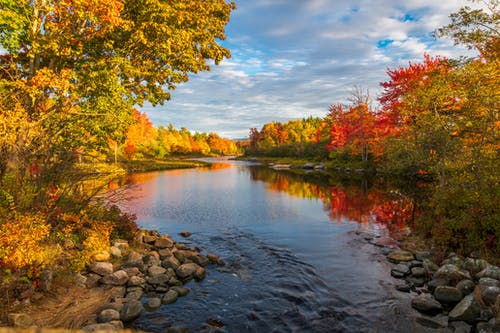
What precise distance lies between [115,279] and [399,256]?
1199cm

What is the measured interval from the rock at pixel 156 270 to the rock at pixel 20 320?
14.0ft

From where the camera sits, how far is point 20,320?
7414mm

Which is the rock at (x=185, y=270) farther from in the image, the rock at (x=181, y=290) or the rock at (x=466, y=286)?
the rock at (x=466, y=286)

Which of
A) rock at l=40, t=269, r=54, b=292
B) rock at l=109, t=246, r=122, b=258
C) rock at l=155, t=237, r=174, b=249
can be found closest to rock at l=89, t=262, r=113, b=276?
rock at l=109, t=246, r=122, b=258

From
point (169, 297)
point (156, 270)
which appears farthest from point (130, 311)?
point (156, 270)

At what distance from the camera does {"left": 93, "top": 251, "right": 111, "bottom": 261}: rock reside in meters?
11.8

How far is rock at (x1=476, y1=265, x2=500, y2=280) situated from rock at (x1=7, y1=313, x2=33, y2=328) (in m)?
13.6

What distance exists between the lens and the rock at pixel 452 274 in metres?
10.5

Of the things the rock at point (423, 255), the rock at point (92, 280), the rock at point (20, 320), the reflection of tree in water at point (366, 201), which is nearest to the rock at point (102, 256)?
the rock at point (92, 280)

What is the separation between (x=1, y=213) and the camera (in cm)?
972

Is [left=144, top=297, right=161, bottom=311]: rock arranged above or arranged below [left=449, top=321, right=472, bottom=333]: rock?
above

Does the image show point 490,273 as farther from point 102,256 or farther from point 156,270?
point 102,256

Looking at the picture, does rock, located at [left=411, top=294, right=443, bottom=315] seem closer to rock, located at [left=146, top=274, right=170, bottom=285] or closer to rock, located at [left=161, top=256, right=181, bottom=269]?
rock, located at [left=146, top=274, right=170, bottom=285]

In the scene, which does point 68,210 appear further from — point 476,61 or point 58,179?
point 476,61
